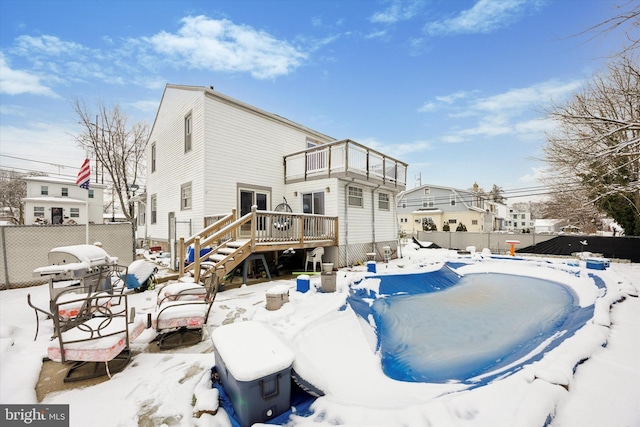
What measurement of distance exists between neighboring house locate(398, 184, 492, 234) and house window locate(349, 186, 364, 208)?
64.0 feet

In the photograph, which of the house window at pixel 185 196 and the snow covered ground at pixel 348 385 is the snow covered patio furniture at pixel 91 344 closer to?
the snow covered ground at pixel 348 385

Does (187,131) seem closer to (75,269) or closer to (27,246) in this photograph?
(27,246)

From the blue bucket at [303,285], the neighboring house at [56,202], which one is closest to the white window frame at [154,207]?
the blue bucket at [303,285]

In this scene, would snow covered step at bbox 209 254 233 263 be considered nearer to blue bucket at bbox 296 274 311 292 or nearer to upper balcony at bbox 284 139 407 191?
blue bucket at bbox 296 274 311 292

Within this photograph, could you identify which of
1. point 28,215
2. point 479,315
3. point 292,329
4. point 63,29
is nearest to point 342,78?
point 63,29

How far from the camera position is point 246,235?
10.2 meters

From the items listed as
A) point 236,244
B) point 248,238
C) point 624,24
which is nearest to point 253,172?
point 248,238

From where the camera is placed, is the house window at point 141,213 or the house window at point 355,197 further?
the house window at point 141,213

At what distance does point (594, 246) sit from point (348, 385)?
1945 centimetres

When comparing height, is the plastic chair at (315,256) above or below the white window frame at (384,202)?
below

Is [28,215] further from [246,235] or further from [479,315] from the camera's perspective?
[479,315]

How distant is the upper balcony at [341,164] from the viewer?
10797 mm

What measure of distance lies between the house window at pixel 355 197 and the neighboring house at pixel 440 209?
1950cm

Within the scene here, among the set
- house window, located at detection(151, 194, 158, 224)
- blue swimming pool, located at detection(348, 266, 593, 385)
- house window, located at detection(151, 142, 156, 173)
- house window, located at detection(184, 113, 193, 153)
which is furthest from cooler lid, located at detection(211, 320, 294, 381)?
house window, located at detection(151, 142, 156, 173)
